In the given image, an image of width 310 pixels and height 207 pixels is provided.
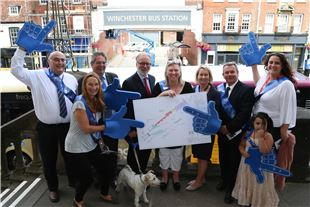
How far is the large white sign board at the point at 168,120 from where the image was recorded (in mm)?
2961

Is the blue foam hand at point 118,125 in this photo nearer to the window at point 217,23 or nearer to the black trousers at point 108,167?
the black trousers at point 108,167

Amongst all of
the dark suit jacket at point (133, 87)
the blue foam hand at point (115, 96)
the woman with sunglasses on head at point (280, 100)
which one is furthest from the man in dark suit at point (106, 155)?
the woman with sunglasses on head at point (280, 100)

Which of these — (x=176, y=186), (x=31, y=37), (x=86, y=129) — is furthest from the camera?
(x=176, y=186)

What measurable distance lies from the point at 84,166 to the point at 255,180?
1.76m

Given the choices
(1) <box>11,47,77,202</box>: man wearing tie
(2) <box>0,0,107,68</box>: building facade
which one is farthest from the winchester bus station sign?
(1) <box>11,47,77,202</box>: man wearing tie

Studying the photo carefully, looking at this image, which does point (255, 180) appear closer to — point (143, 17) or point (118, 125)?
point (118, 125)

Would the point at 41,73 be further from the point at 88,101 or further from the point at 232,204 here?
the point at 232,204

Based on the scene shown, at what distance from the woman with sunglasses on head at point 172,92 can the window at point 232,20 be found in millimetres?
20963

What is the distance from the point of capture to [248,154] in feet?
9.28

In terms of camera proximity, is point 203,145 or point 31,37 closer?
point 31,37

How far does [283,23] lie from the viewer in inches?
885

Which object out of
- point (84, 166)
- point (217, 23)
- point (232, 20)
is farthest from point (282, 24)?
point (84, 166)

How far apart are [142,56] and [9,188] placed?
8.36 ft

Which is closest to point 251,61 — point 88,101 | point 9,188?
point 88,101
